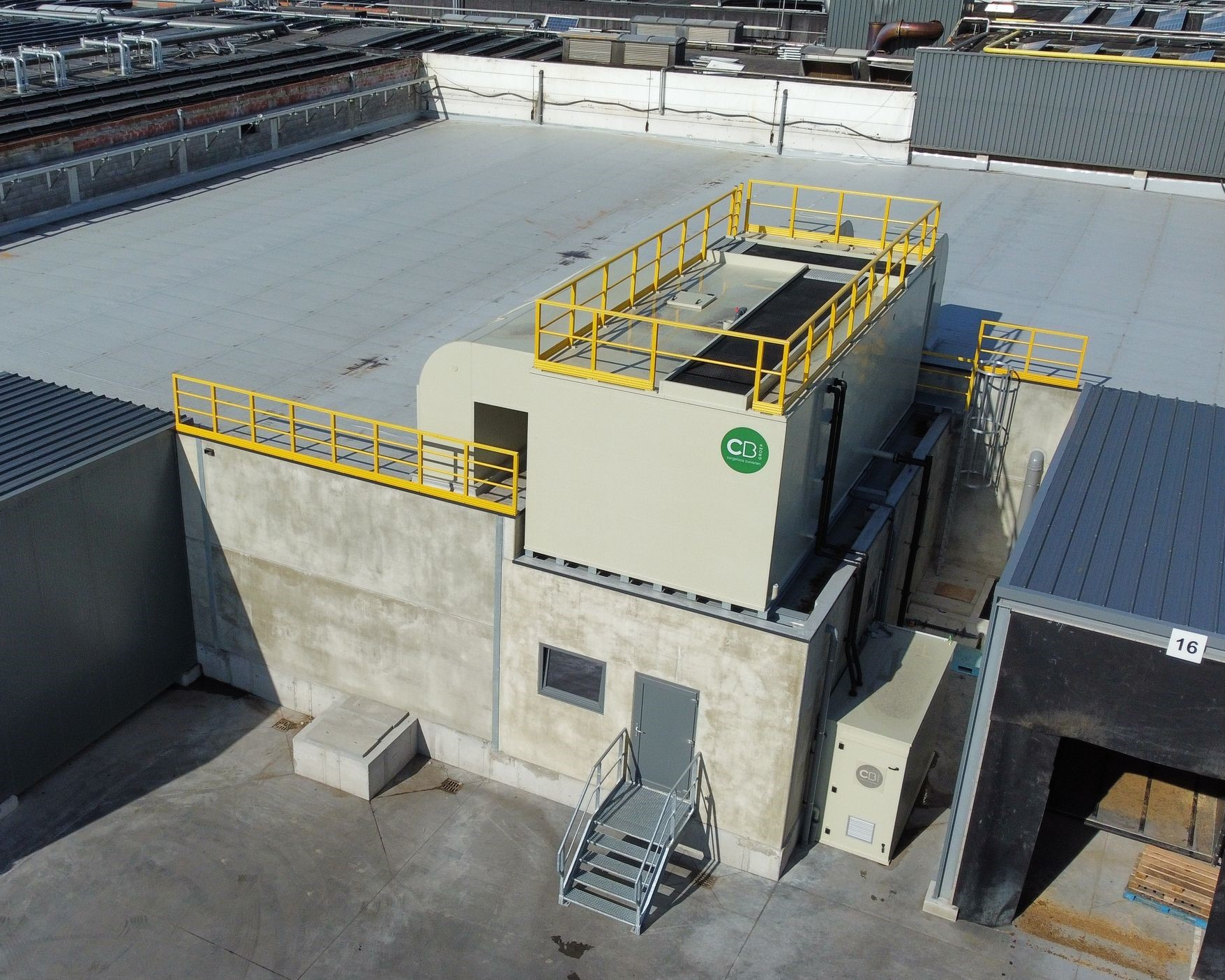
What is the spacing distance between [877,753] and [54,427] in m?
12.0

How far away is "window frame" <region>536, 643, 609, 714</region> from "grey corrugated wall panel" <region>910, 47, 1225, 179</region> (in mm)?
21568

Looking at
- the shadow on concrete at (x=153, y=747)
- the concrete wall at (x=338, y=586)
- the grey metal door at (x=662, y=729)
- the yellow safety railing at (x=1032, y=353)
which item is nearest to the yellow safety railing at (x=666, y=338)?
the concrete wall at (x=338, y=586)

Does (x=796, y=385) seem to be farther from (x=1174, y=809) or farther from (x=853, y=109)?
(x=853, y=109)

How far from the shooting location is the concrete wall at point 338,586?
16594 mm

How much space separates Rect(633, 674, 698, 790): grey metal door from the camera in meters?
15.7

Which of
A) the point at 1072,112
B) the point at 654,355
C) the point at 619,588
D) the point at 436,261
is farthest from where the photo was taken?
the point at 1072,112

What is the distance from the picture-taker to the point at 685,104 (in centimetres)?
3466

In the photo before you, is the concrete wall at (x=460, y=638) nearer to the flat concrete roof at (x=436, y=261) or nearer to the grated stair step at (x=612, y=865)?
the grated stair step at (x=612, y=865)

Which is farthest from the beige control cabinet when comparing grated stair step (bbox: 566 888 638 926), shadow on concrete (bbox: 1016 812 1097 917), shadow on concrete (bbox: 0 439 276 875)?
shadow on concrete (bbox: 0 439 276 875)

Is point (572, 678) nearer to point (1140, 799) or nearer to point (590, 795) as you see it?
point (590, 795)

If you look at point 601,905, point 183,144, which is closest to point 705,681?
point 601,905

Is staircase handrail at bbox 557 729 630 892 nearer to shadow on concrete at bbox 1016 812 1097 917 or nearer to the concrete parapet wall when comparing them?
shadow on concrete at bbox 1016 812 1097 917

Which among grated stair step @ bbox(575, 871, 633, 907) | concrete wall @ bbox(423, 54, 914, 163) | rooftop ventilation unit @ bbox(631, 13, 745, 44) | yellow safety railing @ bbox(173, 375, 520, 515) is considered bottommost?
grated stair step @ bbox(575, 871, 633, 907)

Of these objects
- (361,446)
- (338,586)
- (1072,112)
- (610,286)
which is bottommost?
(338,586)
